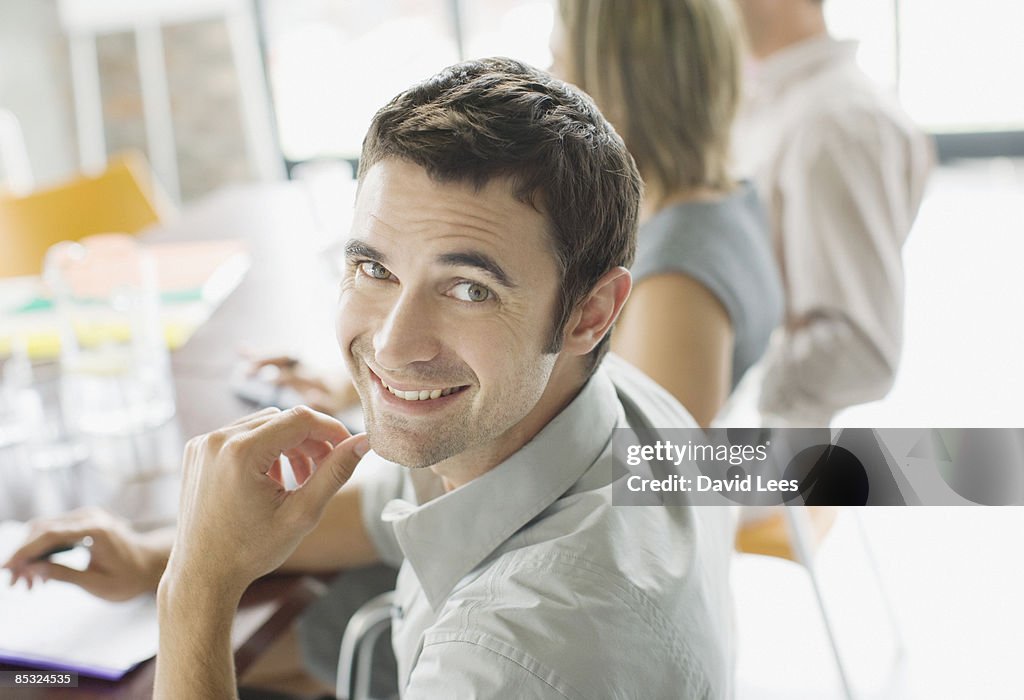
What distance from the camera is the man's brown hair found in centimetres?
83

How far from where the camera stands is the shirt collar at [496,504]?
88 cm

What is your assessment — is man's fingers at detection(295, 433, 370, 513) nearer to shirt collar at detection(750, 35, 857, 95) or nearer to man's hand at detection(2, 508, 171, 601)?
man's hand at detection(2, 508, 171, 601)

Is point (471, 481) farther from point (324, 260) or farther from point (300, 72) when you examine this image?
point (300, 72)

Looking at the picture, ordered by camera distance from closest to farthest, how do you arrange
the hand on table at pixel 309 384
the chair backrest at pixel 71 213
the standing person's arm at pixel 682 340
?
the standing person's arm at pixel 682 340
the hand on table at pixel 309 384
the chair backrest at pixel 71 213

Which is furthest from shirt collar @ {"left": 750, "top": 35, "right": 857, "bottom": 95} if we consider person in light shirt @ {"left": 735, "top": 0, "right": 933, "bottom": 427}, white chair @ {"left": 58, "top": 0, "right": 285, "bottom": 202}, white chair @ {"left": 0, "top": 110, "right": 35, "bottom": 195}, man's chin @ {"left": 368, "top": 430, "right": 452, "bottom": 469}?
white chair @ {"left": 58, "top": 0, "right": 285, "bottom": 202}

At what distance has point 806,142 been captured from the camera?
1844 mm

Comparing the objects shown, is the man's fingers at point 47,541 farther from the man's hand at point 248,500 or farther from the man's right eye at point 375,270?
the man's right eye at point 375,270

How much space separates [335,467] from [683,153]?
941mm

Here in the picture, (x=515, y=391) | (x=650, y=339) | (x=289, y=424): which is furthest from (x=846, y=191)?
(x=289, y=424)

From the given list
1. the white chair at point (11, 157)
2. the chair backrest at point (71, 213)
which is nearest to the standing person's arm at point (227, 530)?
the chair backrest at point (71, 213)

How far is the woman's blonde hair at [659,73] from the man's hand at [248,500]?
2.91 feet

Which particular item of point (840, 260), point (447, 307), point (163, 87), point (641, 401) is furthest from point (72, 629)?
point (163, 87)

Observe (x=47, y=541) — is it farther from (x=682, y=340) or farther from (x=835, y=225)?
(x=835, y=225)

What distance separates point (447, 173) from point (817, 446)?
0.68 m
